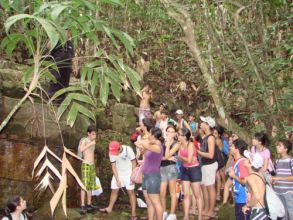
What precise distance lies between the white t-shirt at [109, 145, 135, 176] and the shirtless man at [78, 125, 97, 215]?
452 mm

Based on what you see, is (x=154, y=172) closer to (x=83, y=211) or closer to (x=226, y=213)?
(x=226, y=213)

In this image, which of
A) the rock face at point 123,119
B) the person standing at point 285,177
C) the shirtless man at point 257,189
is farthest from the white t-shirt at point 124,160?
the rock face at point 123,119

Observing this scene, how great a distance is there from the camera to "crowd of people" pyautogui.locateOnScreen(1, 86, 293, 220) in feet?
18.6

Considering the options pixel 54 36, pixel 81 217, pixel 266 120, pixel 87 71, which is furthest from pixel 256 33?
pixel 54 36

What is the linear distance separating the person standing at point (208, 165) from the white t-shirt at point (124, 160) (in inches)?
46.2

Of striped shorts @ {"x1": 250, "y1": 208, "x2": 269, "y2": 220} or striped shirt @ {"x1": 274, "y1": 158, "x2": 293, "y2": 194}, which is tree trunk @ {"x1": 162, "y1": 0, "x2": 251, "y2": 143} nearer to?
striped shirt @ {"x1": 274, "y1": 158, "x2": 293, "y2": 194}

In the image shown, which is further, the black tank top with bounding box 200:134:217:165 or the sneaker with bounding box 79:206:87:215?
the sneaker with bounding box 79:206:87:215

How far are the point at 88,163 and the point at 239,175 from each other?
302 centimetres

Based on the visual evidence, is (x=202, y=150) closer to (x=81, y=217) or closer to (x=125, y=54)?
(x=81, y=217)

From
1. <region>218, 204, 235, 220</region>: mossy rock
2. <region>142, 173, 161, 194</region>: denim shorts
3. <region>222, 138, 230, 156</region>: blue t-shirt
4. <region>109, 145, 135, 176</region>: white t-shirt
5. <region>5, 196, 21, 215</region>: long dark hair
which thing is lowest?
<region>218, 204, 235, 220</region>: mossy rock

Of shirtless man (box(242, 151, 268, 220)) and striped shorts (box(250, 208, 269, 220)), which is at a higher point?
shirtless man (box(242, 151, 268, 220))

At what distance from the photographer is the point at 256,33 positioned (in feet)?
28.2

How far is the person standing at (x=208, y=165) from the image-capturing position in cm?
730

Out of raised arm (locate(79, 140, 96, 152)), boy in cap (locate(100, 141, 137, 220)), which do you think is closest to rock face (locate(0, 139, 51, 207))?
raised arm (locate(79, 140, 96, 152))
